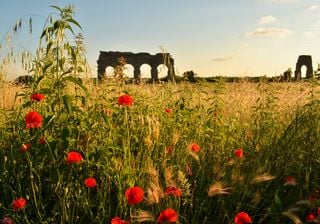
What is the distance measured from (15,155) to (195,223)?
1285 millimetres

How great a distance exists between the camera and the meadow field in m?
2.51

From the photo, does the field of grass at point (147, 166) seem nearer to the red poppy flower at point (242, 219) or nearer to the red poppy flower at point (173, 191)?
the red poppy flower at point (173, 191)

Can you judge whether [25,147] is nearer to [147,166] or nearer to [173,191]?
[147,166]

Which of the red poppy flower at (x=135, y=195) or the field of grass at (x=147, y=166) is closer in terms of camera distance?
the red poppy flower at (x=135, y=195)

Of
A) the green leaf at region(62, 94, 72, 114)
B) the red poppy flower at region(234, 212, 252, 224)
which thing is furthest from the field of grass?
the red poppy flower at region(234, 212, 252, 224)

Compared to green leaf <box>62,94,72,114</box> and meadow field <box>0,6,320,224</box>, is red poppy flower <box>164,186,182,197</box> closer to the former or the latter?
meadow field <box>0,6,320,224</box>

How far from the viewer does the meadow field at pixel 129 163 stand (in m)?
2.51

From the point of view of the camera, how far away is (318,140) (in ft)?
11.0

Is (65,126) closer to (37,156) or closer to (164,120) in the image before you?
(37,156)

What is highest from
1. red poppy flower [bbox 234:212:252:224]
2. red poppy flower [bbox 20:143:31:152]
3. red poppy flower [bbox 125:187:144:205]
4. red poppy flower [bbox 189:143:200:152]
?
red poppy flower [bbox 20:143:31:152]

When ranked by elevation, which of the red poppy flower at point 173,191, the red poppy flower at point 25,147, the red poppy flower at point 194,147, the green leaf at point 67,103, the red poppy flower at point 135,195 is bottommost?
the red poppy flower at point 173,191

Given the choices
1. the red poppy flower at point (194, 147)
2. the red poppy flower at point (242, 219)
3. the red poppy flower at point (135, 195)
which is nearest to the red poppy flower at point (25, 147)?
the red poppy flower at point (135, 195)

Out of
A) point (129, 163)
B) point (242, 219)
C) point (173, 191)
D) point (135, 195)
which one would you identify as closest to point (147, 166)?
point (129, 163)

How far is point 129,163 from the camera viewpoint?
250 centimetres
